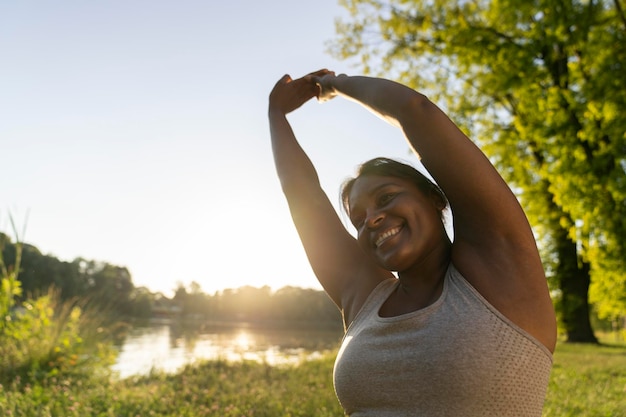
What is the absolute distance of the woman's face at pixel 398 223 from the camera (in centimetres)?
153

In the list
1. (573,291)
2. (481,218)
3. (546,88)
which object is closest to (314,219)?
(481,218)

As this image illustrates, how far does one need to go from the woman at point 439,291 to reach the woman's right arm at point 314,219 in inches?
2.3

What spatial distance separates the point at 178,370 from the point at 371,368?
734cm

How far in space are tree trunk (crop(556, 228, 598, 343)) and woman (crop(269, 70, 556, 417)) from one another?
15.7 metres

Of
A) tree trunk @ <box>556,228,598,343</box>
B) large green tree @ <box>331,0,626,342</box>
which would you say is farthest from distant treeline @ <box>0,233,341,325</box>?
large green tree @ <box>331,0,626,342</box>

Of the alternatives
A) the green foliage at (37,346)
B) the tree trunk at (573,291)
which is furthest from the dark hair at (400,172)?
the tree trunk at (573,291)

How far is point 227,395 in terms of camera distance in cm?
556

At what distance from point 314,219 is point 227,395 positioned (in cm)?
414

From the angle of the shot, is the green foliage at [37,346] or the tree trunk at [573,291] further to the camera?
the tree trunk at [573,291]

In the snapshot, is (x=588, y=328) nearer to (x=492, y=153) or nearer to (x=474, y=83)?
(x=492, y=153)

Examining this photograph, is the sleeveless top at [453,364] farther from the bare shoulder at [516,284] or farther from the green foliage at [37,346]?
the green foliage at [37,346]

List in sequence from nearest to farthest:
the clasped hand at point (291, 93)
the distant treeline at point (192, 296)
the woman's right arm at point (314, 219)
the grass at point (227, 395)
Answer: the woman's right arm at point (314, 219) → the clasped hand at point (291, 93) → the grass at point (227, 395) → the distant treeline at point (192, 296)

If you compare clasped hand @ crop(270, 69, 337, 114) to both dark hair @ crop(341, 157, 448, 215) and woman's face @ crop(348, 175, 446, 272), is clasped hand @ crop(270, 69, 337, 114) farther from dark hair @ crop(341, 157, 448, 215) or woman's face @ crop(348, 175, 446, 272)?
woman's face @ crop(348, 175, 446, 272)

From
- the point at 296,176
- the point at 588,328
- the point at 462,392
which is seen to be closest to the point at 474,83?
the point at 588,328
